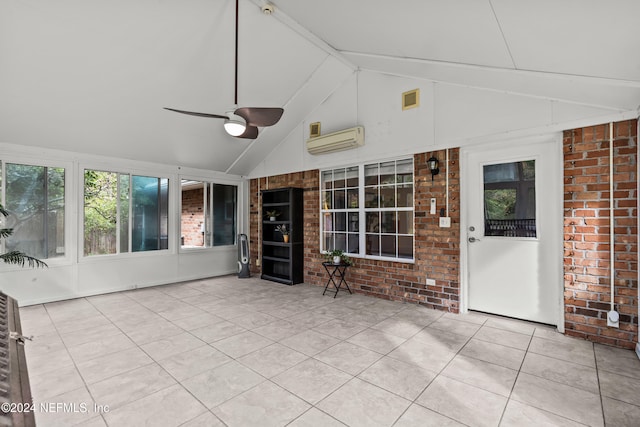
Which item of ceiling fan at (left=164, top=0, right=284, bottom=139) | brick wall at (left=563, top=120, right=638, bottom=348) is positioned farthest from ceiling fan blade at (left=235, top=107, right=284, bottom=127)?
brick wall at (left=563, top=120, right=638, bottom=348)

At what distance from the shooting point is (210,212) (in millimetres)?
6621

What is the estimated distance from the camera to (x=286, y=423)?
6.26 feet

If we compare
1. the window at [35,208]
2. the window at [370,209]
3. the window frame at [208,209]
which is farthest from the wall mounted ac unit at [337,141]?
the window at [35,208]

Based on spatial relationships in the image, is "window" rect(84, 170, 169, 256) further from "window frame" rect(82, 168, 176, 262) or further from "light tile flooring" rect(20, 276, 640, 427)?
"light tile flooring" rect(20, 276, 640, 427)

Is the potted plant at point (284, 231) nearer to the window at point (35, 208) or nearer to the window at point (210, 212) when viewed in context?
the window at point (210, 212)

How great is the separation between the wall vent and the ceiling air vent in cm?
174

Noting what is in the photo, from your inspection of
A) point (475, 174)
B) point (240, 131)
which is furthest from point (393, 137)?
point (240, 131)

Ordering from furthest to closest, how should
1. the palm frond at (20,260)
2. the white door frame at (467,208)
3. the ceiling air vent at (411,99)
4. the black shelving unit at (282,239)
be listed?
the black shelving unit at (282,239) < the ceiling air vent at (411,99) < the palm frond at (20,260) < the white door frame at (467,208)

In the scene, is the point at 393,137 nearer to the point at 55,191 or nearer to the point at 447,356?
the point at 447,356

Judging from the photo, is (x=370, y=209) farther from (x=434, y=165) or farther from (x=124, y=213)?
(x=124, y=213)

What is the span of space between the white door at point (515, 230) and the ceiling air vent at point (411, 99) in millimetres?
1010

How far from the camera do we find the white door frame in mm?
3287

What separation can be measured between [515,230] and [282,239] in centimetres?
428

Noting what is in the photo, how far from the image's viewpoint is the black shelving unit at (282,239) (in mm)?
5762
